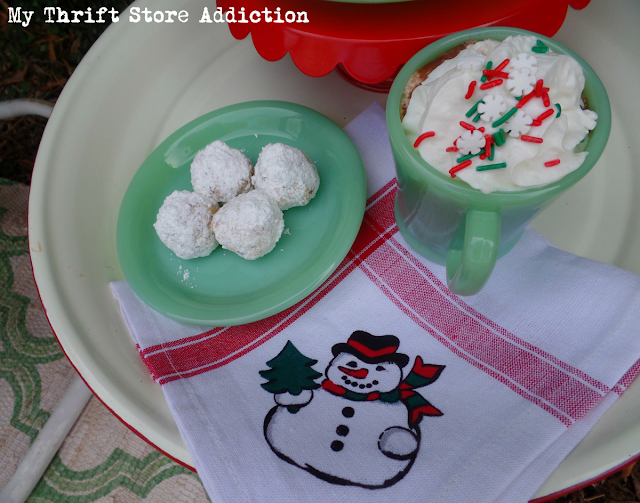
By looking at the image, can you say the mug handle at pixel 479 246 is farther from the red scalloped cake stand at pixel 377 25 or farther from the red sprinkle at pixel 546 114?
the red scalloped cake stand at pixel 377 25

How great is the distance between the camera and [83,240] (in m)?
0.73

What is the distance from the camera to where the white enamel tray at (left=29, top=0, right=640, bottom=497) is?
599mm

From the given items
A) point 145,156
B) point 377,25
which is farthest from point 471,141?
point 145,156

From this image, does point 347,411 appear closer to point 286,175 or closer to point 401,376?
point 401,376

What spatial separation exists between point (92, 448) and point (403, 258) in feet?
2.39

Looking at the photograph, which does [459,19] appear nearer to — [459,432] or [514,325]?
[514,325]

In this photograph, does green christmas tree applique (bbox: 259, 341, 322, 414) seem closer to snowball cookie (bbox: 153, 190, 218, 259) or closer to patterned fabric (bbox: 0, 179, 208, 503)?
snowball cookie (bbox: 153, 190, 218, 259)

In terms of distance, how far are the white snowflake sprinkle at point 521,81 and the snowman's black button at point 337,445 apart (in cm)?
42

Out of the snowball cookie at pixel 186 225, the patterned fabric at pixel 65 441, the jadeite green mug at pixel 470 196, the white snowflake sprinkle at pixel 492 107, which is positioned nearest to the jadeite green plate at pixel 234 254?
the snowball cookie at pixel 186 225

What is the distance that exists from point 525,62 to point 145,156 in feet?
2.00

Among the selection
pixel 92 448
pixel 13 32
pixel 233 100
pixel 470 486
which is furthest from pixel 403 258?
pixel 13 32

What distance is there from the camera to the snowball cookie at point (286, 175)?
652mm

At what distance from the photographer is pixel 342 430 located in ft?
1.83

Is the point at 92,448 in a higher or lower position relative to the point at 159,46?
lower
